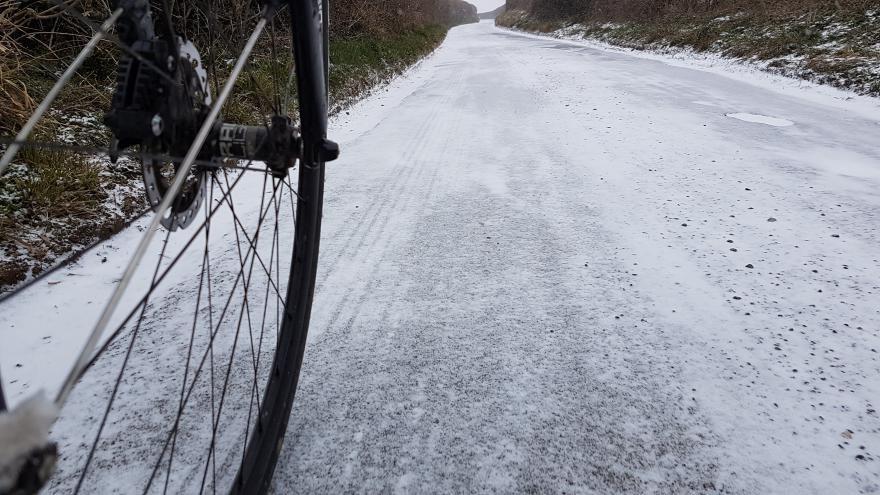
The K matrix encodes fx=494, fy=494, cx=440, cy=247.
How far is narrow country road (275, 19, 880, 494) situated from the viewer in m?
1.48

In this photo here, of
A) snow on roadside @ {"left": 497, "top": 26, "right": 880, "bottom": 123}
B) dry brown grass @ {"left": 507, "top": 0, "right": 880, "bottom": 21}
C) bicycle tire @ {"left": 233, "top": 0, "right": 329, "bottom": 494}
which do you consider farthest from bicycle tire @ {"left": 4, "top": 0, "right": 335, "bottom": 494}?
dry brown grass @ {"left": 507, "top": 0, "right": 880, "bottom": 21}

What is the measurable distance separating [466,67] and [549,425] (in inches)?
414

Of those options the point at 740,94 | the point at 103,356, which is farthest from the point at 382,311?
the point at 740,94

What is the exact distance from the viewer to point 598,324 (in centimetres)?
208

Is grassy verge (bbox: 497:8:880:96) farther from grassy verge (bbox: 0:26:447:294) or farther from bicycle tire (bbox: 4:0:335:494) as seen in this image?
grassy verge (bbox: 0:26:447:294)

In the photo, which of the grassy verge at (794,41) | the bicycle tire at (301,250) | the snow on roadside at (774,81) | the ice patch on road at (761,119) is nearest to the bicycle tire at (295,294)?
the bicycle tire at (301,250)

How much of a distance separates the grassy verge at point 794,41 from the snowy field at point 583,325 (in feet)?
14.7

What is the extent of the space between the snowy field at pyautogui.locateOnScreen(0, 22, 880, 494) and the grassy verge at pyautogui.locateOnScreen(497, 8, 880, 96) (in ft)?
14.7

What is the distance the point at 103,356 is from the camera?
6.12 ft

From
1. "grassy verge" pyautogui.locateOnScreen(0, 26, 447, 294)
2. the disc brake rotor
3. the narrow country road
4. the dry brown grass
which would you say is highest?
the dry brown grass

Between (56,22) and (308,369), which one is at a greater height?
(56,22)

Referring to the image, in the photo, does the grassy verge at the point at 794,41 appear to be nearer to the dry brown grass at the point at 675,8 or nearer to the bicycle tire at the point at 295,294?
the dry brown grass at the point at 675,8

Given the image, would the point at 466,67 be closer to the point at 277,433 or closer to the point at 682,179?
the point at 682,179

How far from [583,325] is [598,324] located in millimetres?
64
